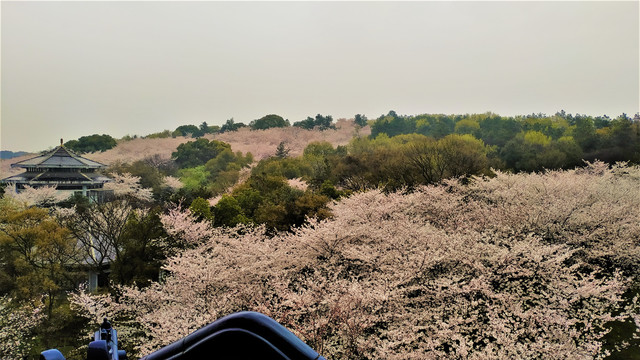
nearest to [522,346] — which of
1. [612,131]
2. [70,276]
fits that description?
[70,276]

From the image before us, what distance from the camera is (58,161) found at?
135ft

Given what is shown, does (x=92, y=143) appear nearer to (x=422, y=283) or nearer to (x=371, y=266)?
(x=371, y=266)

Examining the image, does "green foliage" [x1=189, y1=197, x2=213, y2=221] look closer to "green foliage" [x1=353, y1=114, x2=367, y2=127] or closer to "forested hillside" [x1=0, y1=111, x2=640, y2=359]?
"forested hillside" [x1=0, y1=111, x2=640, y2=359]

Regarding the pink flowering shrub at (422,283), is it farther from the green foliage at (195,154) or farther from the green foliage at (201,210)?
the green foliage at (195,154)

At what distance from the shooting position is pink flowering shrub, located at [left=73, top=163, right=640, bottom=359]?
11.1 m

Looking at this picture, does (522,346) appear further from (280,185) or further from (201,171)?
(201,171)

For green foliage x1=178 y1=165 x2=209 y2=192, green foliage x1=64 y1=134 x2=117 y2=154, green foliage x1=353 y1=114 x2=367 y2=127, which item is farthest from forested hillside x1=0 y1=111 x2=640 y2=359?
green foliage x1=353 y1=114 x2=367 y2=127

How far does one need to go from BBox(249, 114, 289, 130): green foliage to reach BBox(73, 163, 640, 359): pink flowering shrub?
74.4 meters

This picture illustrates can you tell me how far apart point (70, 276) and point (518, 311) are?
1934 centimetres

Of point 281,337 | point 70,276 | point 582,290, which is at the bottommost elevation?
point 70,276

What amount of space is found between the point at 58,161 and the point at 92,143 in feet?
124

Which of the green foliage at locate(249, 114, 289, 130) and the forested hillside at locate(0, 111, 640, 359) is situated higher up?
the green foliage at locate(249, 114, 289, 130)

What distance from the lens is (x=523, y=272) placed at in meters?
13.1

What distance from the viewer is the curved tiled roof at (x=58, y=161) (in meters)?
40.4
